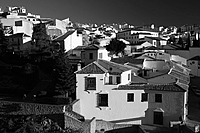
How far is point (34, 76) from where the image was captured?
111ft

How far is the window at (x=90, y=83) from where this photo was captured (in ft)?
80.7

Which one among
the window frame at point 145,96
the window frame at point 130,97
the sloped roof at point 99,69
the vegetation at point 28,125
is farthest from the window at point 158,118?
the vegetation at point 28,125

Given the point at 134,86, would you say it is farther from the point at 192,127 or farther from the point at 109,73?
the point at 192,127

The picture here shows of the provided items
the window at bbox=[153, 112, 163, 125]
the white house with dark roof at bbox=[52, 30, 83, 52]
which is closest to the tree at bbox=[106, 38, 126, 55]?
the white house with dark roof at bbox=[52, 30, 83, 52]

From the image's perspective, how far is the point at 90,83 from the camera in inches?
972

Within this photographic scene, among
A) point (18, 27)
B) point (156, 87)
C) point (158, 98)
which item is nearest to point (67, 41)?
point (18, 27)

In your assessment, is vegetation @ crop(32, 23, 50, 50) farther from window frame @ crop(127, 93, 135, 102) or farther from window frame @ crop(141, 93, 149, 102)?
window frame @ crop(141, 93, 149, 102)

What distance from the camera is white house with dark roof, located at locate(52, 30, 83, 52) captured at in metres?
48.8

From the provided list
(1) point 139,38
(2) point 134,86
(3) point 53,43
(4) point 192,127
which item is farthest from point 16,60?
(1) point 139,38

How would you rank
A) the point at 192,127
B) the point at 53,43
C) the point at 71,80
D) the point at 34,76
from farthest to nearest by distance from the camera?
the point at 53,43
the point at 34,76
the point at 71,80
the point at 192,127

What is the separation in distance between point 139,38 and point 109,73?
5074cm

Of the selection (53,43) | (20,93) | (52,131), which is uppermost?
(53,43)

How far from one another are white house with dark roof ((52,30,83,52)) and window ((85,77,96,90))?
71.2ft

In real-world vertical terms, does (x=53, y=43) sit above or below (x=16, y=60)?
above
